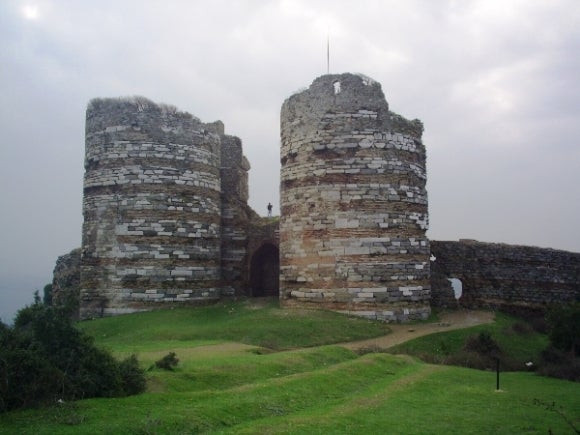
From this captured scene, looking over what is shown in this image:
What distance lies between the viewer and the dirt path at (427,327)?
637 inches

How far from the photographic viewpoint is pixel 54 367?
8336 mm

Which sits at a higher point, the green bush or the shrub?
the green bush

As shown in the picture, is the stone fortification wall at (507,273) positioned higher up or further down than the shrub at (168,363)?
higher up

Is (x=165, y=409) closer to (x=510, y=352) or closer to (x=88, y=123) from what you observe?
(x=510, y=352)

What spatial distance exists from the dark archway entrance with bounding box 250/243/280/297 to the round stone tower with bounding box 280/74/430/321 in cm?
679

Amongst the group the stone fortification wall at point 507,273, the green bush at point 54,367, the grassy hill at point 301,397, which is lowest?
the grassy hill at point 301,397

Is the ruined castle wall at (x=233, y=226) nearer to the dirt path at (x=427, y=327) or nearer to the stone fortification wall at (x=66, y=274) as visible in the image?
the stone fortification wall at (x=66, y=274)

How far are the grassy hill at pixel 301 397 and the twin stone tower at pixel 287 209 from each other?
3.38 meters

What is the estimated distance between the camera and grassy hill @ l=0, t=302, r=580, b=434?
7.81 metres

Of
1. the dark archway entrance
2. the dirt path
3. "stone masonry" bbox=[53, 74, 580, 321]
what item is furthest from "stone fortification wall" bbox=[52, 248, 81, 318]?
the dirt path

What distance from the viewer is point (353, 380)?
11.4m

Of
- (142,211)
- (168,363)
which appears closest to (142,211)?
(142,211)

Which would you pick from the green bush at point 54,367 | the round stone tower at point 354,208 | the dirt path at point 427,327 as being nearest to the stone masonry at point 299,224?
the round stone tower at point 354,208

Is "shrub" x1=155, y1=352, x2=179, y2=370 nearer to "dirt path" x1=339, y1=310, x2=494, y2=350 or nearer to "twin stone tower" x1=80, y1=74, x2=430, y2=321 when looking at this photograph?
"dirt path" x1=339, y1=310, x2=494, y2=350
